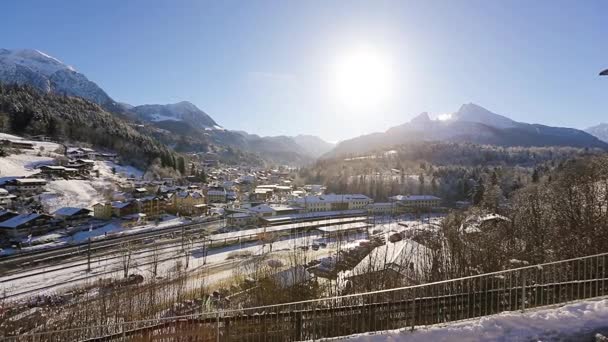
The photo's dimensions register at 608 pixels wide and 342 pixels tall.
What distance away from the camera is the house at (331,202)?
50719 mm

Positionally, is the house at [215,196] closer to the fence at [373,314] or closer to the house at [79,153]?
the house at [79,153]

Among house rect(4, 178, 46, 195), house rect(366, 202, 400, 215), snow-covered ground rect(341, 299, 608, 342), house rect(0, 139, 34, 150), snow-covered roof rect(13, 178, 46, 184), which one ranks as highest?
house rect(0, 139, 34, 150)

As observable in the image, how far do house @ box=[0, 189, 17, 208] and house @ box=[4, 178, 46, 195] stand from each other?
204 cm

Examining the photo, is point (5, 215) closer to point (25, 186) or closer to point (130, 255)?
point (25, 186)

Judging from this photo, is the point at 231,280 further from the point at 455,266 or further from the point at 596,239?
the point at 596,239

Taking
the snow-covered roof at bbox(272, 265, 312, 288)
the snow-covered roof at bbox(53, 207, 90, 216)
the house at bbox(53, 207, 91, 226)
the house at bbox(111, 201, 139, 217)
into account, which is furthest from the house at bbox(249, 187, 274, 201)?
the snow-covered roof at bbox(272, 265, 312, 288)

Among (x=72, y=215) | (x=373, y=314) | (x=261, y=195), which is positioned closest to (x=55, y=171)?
(x=72, y=215)

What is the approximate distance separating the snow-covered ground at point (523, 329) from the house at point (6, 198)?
45.1 m

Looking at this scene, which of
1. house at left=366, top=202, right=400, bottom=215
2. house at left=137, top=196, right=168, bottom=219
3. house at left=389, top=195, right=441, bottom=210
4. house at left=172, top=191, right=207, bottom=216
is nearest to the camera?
house at left=137, top=196, right=168, bottom=219

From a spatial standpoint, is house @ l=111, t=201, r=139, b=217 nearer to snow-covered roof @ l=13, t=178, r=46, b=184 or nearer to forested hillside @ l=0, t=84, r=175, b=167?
snow-covered roof @ l=13, t=178, r=46, b=184

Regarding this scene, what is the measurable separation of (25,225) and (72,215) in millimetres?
4210

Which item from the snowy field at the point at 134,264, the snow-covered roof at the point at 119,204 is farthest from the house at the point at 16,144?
the snowy field at the point at 134,264

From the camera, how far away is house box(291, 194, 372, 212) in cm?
5072

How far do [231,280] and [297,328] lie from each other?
1644 centimetres
